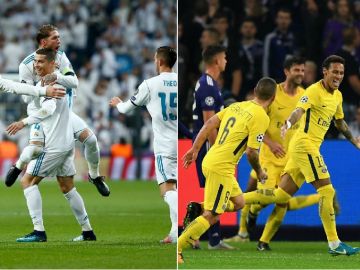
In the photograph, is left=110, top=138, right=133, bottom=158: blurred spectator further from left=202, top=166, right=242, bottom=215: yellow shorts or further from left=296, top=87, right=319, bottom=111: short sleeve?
left=202, top=166, right=242, bottom=215: yellow shorts

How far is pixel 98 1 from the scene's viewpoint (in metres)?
30.1

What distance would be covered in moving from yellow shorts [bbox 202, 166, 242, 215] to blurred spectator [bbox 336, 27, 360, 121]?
17.6 feet

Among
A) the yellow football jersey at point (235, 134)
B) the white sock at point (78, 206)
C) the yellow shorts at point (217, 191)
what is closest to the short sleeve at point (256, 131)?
the yellow football jersey at point (235, 134)

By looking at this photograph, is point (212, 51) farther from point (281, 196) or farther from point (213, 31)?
point (213, 31)

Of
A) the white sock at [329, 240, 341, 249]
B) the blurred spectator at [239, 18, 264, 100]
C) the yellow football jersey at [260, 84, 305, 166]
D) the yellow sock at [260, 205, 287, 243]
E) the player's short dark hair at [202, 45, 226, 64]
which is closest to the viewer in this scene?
the white sock at [329, 240, 341, 249]

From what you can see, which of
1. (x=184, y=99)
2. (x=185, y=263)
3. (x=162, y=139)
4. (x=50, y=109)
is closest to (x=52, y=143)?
(x=50, y=109)

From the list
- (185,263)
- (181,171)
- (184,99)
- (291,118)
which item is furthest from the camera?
(184,99)

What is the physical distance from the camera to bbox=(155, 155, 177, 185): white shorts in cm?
1105

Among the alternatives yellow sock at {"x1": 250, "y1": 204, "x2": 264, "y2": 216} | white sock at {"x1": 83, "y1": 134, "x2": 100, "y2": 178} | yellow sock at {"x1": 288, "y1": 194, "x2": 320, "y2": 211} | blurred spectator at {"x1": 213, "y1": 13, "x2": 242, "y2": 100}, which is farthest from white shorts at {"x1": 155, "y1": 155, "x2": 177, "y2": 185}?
blurred spectator at {"x1": 213, "y1": 13, "x2": 242, "y2": 100}

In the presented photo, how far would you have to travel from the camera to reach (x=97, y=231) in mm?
12508

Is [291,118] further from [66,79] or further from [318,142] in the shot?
[66,79]

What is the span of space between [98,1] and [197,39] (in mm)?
15025

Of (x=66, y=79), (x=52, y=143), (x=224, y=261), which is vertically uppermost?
(x=66, y=79)

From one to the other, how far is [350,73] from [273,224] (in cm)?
414
